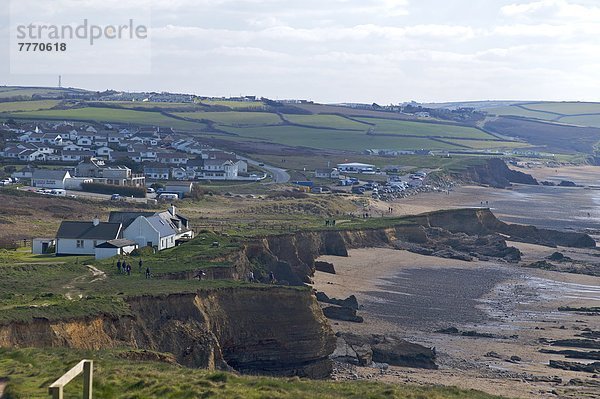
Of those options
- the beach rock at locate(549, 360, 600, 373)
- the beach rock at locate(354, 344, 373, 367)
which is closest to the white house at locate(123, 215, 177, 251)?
the beach rock at locate(354, 344, 373, 367)

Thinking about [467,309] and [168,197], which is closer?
[467,309]

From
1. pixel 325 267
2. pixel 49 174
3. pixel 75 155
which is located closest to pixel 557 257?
pixel 325 267

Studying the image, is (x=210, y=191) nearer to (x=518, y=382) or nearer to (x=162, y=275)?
(x=162, y=275)

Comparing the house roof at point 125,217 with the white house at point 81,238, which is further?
the house roof at point 125,217

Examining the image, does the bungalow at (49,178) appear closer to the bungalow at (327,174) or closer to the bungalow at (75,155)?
the bungalow at (75,155)

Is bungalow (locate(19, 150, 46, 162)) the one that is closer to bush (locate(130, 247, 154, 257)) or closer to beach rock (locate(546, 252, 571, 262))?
beach rock (locate(546, 252, 571, 262))

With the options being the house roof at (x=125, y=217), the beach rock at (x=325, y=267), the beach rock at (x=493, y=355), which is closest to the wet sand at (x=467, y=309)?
the beach rock at (x=493, y=355)

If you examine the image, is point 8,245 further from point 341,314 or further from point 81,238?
point 341,314
